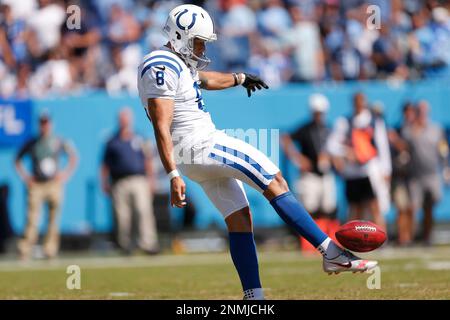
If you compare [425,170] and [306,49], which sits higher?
[306,49]

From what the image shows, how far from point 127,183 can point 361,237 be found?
282 inches

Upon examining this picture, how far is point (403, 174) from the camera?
1463cm

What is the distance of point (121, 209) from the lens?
13812 mm

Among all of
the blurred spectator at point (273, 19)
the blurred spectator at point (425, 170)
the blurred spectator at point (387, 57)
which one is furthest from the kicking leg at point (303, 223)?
the blurred spectator at point (273, 19)

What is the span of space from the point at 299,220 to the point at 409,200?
7.79m

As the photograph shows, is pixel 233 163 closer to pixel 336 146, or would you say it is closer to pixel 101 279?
pixel 101 279

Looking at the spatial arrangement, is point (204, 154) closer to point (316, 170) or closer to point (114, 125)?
point (316, 170)

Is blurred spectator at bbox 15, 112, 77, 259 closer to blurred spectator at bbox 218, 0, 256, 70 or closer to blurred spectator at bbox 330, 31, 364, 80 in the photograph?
blurred spectator at bbox 218, 0, 256, 70

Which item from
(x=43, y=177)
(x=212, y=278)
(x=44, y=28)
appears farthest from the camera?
(x=44, y=28)

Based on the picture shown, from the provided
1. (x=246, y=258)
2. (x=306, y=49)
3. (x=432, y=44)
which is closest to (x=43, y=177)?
(x=306, y=49)

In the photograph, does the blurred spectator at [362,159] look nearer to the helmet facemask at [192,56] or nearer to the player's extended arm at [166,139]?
the helmet facemask at [192,56]

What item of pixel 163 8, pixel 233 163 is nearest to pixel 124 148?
pixel 163 8

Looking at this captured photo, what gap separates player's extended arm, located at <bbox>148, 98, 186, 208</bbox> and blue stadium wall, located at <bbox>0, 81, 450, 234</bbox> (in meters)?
7.16

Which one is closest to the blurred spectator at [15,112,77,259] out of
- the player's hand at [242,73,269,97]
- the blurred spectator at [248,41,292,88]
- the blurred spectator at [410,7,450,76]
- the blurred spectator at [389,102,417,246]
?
the blurred spectator at [248,41,292,88]
